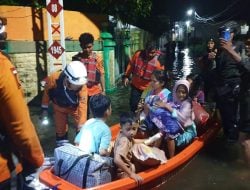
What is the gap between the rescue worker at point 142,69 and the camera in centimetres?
606

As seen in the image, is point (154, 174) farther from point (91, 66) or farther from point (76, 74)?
point (91, 66)

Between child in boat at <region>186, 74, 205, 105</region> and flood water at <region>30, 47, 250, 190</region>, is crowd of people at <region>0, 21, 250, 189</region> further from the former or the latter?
flood water at <region>30, 47, 250, 190</region>

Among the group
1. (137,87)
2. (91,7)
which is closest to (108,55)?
(91,7)

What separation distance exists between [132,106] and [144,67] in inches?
29.5

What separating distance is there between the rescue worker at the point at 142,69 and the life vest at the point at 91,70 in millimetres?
1034

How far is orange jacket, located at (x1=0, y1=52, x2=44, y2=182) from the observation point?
1711 mm

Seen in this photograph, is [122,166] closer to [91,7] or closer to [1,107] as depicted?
[1,107]

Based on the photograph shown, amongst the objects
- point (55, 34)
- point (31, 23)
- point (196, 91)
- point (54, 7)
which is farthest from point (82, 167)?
point (31, 23)

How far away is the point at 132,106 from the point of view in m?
6.38

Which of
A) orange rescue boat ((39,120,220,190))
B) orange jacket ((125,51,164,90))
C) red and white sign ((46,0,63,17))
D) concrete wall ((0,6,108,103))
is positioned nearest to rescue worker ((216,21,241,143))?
orange rescue boat ((39,120,220,190))

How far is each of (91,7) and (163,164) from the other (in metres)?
8.86

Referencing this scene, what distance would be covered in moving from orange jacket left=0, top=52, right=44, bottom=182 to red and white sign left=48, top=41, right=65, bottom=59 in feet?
19.5

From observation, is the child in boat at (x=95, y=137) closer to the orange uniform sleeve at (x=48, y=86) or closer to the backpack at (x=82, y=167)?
the backpack at (x=82, y=167)

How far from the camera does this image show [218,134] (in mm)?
6488
